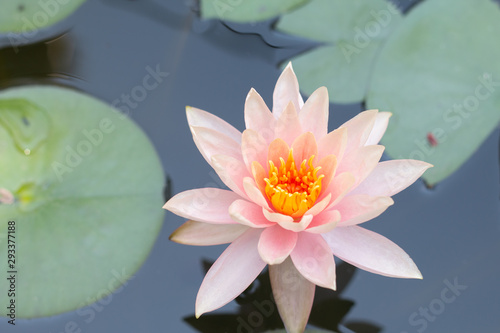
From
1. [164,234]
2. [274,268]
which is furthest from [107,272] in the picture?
[274,268]

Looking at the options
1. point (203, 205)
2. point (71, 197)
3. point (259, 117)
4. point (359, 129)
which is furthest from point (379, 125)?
point (71, 197)

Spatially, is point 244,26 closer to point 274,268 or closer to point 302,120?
point 302,120

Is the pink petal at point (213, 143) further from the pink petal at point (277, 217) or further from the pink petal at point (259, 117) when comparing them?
the pink petal at point (277, 217)

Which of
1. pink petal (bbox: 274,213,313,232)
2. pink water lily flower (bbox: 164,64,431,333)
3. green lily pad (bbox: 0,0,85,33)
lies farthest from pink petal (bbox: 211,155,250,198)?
green lily pad (bbox: 0,0,85,33)

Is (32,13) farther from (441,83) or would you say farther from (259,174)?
(441,83)

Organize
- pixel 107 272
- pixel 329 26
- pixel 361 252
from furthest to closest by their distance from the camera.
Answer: pixel 329 26 < pixel 107 272 < pixel 361 252

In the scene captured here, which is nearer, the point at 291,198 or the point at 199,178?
the point at 291,198
